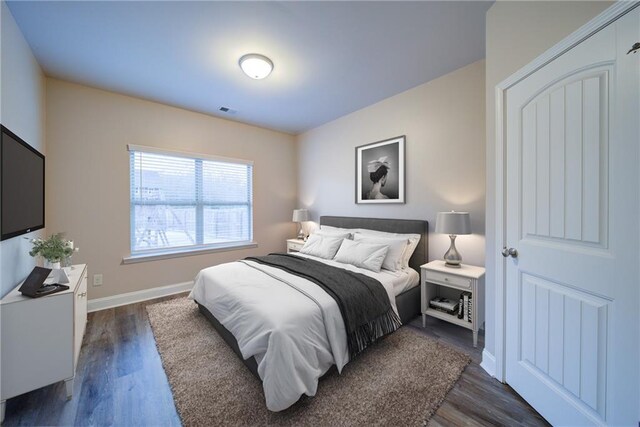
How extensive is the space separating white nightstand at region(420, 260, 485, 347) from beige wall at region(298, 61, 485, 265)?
0.33 metres

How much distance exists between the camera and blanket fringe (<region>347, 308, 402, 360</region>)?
5.88 feet

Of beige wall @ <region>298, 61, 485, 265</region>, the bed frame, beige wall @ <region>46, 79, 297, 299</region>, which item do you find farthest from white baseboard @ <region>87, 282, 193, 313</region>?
beige wall @ <region>298, 61, 485, 265</region>

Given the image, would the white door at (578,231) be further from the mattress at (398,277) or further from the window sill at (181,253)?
the window sill at (181,253)

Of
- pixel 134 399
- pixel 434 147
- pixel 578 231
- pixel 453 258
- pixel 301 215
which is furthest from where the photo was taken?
pixel 301 215

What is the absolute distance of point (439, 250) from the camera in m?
2.79

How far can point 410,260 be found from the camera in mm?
2951

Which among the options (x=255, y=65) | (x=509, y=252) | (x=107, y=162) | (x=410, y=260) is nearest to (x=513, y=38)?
(x=509, y=252)

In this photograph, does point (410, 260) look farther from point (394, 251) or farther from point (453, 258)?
point (453, 258)

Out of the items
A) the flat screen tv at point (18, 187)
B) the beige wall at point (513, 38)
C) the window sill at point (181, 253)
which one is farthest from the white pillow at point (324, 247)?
the flat screen tv at point (18, 187)

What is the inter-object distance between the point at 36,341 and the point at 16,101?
179 cm

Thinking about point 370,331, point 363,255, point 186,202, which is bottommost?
point 370,331

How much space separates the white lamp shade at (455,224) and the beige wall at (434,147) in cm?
24

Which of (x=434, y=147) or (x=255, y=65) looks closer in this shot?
(x=255, y=65)

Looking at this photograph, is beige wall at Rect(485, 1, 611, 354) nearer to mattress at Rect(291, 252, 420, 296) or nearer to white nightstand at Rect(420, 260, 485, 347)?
white nightstand at Rect(420, 260, 485, 347)
